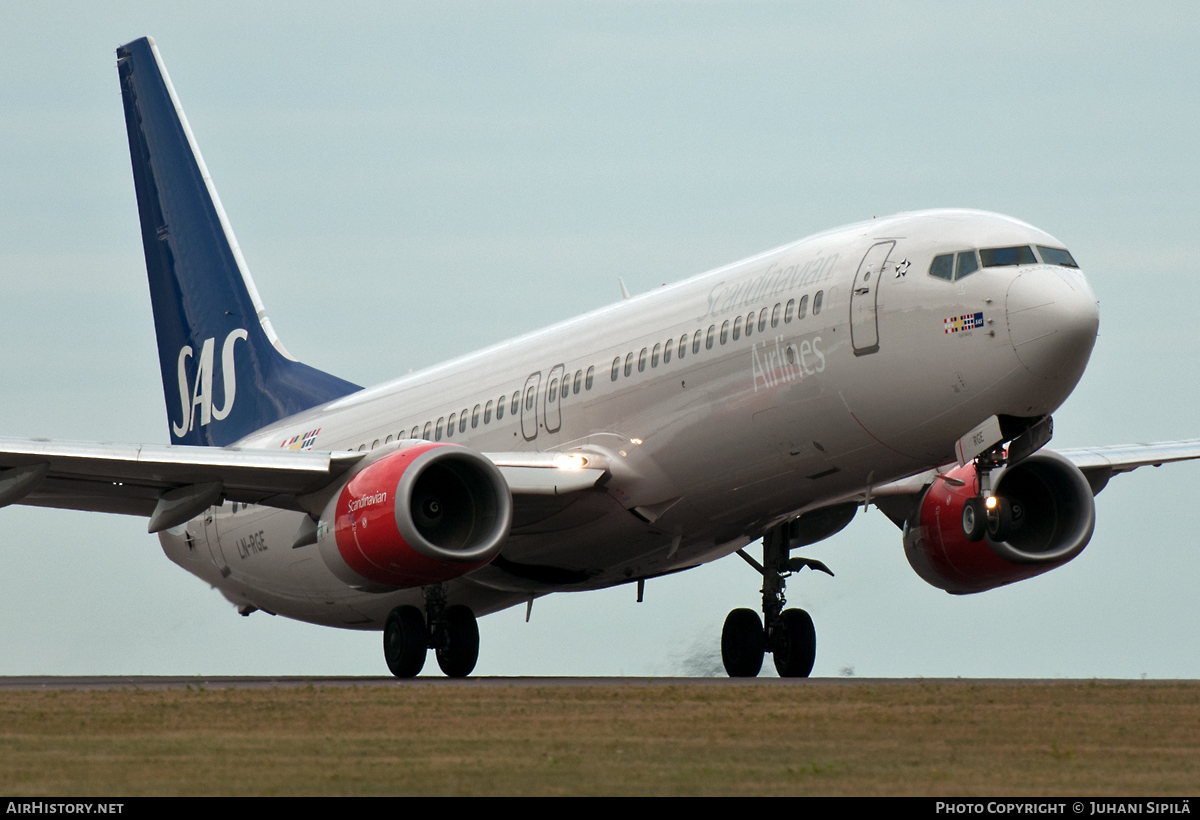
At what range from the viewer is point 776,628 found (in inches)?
1112

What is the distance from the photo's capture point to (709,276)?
2645cm

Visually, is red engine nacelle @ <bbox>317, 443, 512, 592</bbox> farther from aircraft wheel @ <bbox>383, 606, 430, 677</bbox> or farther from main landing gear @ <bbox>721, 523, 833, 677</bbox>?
main landing gear @ <bbox>721, 523, 833, 677</bbox>

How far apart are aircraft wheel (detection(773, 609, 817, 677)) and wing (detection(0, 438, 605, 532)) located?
14.6 ft

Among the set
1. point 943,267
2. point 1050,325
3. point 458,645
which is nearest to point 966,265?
point 943,267

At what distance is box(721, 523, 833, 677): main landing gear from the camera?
28141mm

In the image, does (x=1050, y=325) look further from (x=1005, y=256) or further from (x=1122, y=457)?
(x=1122, y=457)

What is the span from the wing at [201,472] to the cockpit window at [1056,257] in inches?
275

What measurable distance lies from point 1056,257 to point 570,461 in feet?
24.6

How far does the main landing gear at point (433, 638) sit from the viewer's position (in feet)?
88.9

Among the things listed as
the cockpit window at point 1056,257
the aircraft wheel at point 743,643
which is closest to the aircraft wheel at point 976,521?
the cockpit window at point 1056,257

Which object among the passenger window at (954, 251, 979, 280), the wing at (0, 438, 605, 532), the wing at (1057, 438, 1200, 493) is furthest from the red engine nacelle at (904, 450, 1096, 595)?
the wing at (0, 438, 605, 532)

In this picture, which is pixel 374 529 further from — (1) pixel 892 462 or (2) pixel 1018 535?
(2) pixel 1018 535

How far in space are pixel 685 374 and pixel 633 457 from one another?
1474 millimetres

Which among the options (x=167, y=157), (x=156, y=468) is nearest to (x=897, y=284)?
(x=156, y=468)
